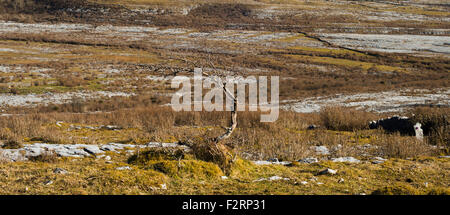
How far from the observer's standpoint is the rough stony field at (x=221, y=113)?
740 cm

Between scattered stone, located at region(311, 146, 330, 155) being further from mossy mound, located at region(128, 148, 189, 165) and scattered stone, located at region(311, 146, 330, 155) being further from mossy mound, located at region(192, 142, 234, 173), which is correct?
mossy mound, located at region(128, 148, 189, 165)

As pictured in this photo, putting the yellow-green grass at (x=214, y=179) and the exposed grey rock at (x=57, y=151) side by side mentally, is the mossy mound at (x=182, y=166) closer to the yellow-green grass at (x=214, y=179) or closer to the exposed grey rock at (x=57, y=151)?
the yellow-green grass at (x=214, y=179)

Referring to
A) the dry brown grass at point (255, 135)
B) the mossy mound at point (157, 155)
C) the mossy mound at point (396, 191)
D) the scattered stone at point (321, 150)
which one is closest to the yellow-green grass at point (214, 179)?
the mossy mound at point (396, 191)

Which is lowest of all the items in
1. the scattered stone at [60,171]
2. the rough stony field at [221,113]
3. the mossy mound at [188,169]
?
the rough stony field at [221,113]

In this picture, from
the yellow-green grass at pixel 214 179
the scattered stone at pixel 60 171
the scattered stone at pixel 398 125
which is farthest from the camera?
the scattered stone at pixel 398 125

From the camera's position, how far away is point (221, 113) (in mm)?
19406

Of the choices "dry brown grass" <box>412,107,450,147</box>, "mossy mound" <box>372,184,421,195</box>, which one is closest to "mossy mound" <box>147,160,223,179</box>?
"mossy mound" <box>372,184,421,195</box>

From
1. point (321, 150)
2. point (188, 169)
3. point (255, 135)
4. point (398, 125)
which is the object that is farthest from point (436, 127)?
point (188, 169)

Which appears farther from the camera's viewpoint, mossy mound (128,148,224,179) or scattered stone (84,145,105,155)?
scattered stone (84,145,105,155)

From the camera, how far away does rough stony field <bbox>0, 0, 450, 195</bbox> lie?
24.3ft

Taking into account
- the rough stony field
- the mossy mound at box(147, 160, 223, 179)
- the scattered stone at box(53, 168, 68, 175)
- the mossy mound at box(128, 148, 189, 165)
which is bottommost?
the rough stony field

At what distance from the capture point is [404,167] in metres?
8.84

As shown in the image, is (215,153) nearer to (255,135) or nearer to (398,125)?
(255,135)
